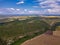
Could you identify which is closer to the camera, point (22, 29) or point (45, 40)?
point (45, 40)

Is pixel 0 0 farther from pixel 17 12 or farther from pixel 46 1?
pixel 46 1

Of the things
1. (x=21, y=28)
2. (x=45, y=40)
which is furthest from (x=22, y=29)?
(x=45, y=40)

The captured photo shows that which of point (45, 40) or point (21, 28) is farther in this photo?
point (21, 28)

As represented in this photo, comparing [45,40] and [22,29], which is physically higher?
[22,29]

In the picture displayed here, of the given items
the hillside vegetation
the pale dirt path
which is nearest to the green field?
the hillside vegetation

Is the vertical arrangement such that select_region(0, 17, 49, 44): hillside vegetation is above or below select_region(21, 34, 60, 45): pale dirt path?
above

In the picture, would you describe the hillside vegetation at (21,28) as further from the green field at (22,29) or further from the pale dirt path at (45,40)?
the pale dirt path at (45,40)

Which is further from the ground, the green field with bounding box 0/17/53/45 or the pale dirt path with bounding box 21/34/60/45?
the green field with bounding box 0/17/53/45

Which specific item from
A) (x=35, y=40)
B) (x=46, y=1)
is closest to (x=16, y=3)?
(x=46, y=1)

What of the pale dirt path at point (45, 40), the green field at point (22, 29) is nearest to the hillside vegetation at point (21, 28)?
the green field at point (22, 29)

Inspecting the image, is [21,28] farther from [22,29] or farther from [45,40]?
[45,40]

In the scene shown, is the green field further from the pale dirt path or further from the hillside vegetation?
the pale dirt path
